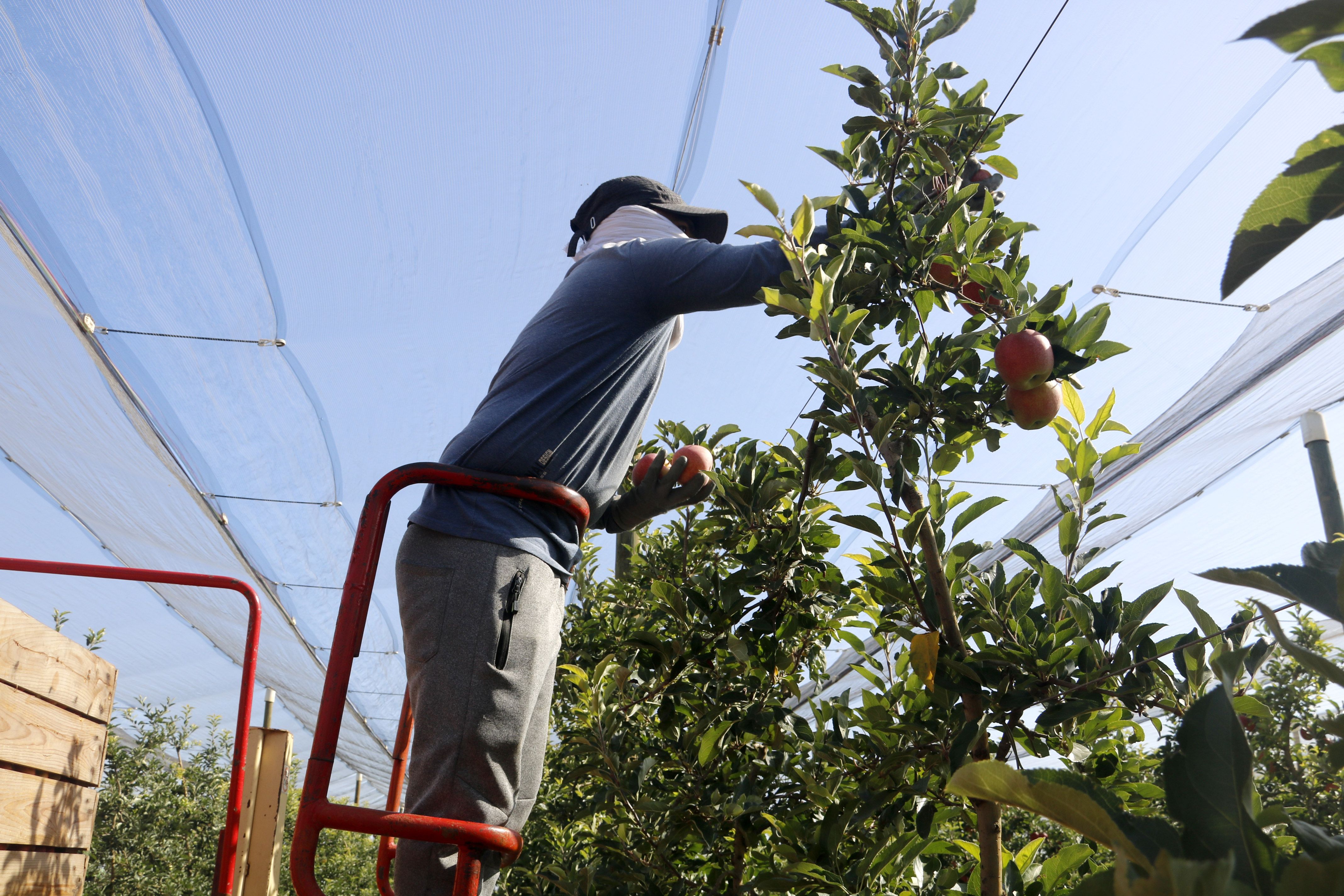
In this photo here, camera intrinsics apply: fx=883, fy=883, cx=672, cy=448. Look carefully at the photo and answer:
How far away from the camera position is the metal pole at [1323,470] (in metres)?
3.71

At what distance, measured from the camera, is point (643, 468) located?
2004 mm

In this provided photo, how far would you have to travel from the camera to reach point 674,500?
70.4 inches

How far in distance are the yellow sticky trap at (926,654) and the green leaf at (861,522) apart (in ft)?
0.65

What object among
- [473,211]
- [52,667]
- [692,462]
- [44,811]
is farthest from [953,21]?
[473,211]

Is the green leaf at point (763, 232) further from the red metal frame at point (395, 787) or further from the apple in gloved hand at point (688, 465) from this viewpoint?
the red metal frame at point (395, 787)

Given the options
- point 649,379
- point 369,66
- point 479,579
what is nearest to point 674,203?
point 649,379

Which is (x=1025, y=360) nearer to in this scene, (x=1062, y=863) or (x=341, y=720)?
(x=1062, y=863)

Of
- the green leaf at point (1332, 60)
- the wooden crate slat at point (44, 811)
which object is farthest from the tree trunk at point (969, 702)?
the wooden crate slat at point (44, 811)

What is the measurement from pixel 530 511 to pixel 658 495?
15.3 inches

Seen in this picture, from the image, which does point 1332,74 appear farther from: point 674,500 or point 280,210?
point 280,210

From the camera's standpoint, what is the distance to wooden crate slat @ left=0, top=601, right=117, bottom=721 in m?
1.82

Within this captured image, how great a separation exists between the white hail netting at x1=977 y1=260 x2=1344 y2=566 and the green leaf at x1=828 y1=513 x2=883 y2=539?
2.47 metres

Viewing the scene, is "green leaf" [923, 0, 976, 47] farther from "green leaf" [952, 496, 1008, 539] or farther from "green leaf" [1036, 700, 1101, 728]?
"green leaf" [1036, 700, 1101, 728]

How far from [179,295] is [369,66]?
1.52m
